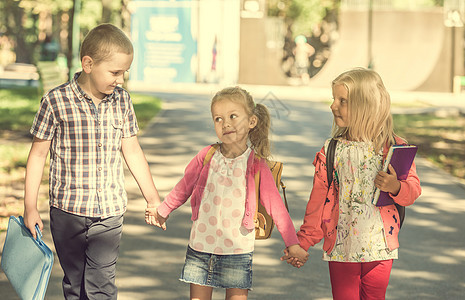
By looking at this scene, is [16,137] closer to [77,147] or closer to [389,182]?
[77,147]

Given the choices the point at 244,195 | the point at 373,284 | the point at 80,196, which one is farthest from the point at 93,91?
the point at 373,284

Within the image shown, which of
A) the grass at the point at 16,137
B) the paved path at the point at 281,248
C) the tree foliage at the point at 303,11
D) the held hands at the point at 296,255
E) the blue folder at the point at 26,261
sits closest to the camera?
the blue folder at the point at 26,261

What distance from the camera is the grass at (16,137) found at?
868 centimetres

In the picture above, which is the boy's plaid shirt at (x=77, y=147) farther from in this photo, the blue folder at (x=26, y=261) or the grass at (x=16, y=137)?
the grass at (x=16, y=137)

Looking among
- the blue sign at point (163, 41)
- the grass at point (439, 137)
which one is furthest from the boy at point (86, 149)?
the blue sign at point (163, 41)

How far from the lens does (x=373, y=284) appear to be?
4.07m

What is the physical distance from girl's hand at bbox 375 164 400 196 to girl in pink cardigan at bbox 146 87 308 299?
0.49 metres

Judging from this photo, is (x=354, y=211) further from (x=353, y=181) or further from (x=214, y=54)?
(x=214, y=54)

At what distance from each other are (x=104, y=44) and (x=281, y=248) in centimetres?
358

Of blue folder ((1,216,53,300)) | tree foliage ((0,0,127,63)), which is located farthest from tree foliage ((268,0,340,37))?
blue folder ((1,216,53,300))

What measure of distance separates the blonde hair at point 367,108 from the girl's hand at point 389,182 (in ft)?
0.53

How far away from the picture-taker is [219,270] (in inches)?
158

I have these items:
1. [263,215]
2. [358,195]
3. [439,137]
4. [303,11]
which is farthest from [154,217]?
[303,11]

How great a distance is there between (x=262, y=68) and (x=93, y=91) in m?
26.9
